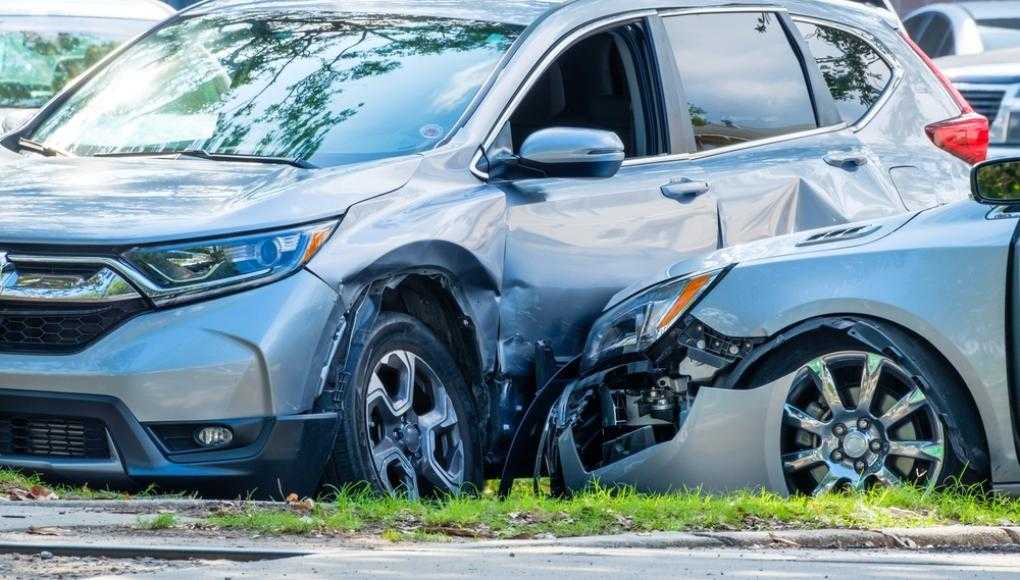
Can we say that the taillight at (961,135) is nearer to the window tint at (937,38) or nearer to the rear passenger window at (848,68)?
the rear passenger window at (848,68)

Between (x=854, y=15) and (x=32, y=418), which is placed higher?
(x=854, y=15)

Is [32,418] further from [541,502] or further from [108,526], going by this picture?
[541,502]

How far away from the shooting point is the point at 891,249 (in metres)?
6.66

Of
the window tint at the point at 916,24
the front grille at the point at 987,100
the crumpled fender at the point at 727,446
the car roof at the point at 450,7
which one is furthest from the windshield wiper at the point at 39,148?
the window tint at the point at 916,24

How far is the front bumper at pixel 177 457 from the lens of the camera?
6.38 metres

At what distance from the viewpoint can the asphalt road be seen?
511cm

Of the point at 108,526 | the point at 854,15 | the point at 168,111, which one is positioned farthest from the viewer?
the point at 854,15

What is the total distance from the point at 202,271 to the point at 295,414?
Answer: 509 millimetres

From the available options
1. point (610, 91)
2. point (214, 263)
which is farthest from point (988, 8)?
point (214, 263)

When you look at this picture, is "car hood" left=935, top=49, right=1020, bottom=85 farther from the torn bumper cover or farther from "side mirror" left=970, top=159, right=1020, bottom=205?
the torn bumper cover

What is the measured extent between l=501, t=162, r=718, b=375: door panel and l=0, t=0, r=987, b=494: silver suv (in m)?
0.01

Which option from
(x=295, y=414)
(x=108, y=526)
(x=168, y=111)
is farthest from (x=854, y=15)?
(x=108, y=526)

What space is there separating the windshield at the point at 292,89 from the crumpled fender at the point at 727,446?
1366mm

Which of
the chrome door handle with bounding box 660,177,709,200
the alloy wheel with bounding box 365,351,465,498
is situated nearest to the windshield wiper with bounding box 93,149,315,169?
the alloy wheel with bounding box 365,351,465,498
